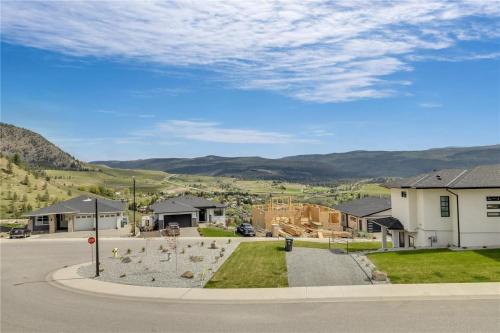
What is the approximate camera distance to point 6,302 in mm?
21109

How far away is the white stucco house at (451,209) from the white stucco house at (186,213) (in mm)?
28931

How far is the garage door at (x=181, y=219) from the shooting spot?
190 feet

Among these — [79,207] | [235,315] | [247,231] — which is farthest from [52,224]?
[235,315]

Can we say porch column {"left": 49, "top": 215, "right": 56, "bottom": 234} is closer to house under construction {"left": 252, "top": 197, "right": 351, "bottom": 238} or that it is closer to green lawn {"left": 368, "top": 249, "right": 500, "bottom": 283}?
house under construction {"left": 252, "top": 197, "right": 351, "bottom": 238}

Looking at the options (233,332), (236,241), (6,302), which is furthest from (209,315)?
(236,241)

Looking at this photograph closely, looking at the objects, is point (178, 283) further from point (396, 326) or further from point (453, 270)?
point (453, 270)

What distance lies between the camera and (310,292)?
71.6 ft

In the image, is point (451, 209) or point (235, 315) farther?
point (451, 209)

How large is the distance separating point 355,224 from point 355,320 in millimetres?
43618

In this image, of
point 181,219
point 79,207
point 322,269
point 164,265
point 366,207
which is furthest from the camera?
point 366,207

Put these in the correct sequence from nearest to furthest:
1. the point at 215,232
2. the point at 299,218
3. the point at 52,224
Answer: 1. the point at 215,232
2. the point at 52,224
3. the point at 299,218

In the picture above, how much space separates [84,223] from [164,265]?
29.3 metres

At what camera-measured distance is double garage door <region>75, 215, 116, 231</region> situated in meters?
55.4

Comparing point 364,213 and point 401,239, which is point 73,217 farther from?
point 401,239
